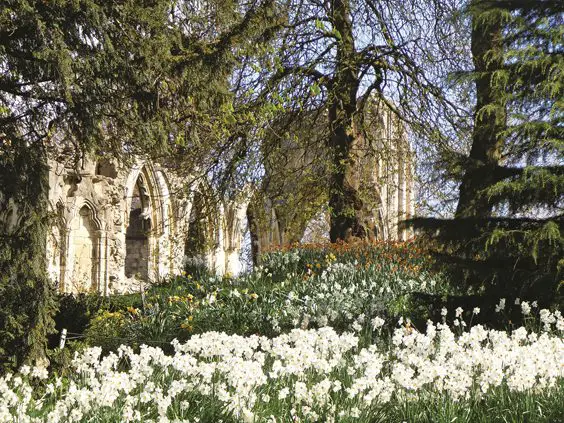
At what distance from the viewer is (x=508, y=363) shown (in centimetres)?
429

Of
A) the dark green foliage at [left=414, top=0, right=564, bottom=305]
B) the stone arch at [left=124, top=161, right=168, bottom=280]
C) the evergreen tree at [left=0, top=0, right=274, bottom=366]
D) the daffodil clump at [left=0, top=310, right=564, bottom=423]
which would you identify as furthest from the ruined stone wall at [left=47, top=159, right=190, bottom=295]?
the daffodil clump at [left=0, top=310, right=564, bottom=423]

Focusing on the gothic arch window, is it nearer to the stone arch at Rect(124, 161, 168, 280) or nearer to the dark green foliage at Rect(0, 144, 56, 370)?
the stone arch at Rect(124, 161, 168, 280)

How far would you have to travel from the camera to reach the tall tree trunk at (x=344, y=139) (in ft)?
42.9

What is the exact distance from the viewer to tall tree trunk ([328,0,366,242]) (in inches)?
514

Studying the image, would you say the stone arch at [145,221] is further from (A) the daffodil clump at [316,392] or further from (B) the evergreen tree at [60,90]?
(A) the daffodil clump at [316,392]

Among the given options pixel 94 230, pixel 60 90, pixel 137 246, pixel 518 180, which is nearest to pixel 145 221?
pixel 137 246

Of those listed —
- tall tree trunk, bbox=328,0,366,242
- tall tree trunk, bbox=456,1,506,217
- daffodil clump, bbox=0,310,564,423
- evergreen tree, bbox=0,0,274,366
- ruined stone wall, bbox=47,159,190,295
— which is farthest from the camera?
ruined stone wall, bbox=47,159,190,295

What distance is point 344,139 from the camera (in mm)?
13883

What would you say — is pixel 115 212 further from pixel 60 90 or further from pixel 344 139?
pixel 60 90

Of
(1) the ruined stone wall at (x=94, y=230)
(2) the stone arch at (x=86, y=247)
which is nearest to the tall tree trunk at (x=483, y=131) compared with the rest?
(1) the ruined stone wall at (x=94, y=230)

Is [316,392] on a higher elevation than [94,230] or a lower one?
lower

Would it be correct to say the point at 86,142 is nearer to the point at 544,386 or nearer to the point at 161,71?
the point at 161,71

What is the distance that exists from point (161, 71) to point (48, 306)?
2.41 metres

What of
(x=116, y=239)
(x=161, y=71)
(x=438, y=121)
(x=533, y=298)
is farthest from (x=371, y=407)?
(x=116, y=239)
